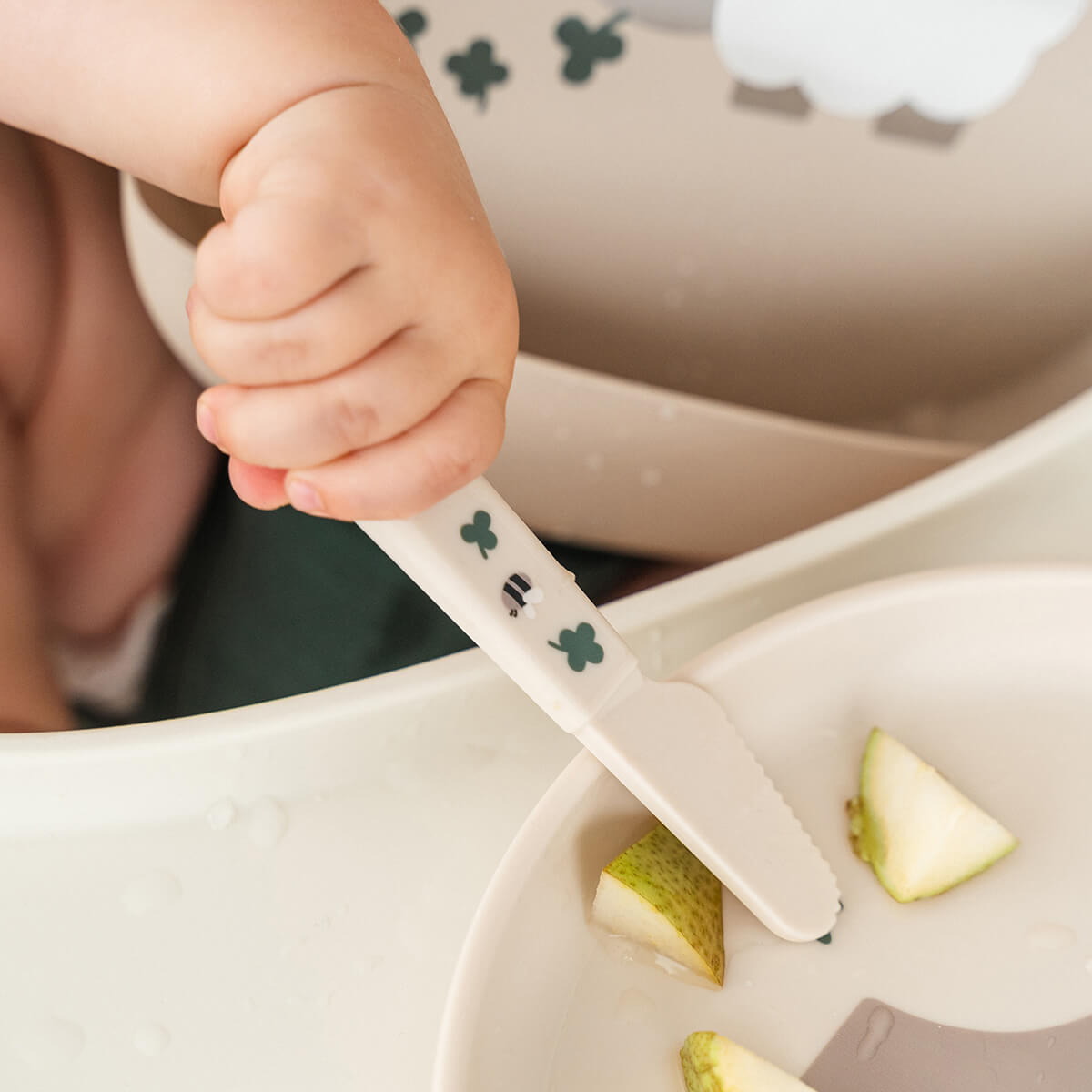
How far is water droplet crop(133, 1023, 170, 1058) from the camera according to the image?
1.12 ft

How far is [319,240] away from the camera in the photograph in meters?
0.25

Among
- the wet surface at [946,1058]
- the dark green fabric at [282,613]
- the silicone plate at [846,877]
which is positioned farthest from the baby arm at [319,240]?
the dark green fabric at [282,613]

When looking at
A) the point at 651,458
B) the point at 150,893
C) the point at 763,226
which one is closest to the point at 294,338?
the point at 150,893

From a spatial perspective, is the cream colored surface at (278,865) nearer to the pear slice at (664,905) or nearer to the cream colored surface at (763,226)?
the pear slice at (664,905)

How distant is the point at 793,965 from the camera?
1.16 feet

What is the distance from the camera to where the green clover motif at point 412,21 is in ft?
1.90

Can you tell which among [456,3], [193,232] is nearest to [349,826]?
[193,232]

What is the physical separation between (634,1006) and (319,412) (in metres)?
0.23

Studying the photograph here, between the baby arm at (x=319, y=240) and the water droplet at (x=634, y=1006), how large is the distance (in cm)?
19

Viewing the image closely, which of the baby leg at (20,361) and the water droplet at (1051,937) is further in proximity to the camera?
the baby leg at (20,361)

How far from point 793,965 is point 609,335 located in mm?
481

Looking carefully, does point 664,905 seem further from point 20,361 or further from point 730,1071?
point 20,361

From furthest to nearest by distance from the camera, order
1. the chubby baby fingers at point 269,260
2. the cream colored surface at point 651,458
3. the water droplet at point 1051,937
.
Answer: the cream colored surface at point 651,458 → the water droplet at point 1051,937 → the chubby baby fingers at point 269,260

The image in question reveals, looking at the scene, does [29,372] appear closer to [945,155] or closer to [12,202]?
[12,202]
